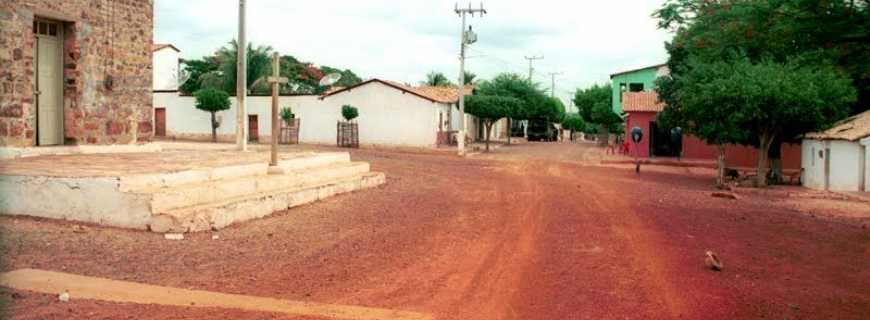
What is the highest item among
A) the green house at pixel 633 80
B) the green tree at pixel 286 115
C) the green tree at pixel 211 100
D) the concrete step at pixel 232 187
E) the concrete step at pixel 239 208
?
the green house at pixel 633 80

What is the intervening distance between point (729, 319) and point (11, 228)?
7.63 metres

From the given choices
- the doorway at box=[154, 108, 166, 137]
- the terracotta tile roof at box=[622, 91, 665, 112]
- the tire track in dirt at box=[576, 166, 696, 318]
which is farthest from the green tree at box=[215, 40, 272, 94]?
the tire track in dirt at box=[576, 166, 696, 318]

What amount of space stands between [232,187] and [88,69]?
540 cm

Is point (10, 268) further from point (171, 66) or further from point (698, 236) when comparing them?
point (171, 66)

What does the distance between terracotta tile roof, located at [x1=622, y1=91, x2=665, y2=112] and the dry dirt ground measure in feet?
77.9

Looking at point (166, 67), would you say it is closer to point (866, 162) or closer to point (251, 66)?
point (251, 66)

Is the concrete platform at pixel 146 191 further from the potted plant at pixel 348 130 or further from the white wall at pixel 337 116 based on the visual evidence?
the white wall at pixel 337 116

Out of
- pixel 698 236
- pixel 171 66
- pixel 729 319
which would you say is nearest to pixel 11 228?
pixel 729 319

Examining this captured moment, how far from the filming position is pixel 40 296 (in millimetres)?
6043

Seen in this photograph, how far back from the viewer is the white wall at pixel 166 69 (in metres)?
52.8

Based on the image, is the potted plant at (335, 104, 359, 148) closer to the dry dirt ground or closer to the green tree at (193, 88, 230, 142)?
the green tree at (193, 88, 230, 142)

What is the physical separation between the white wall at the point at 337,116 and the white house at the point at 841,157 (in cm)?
2150

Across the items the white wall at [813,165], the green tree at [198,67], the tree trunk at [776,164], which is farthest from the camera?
the green tree at [198,67]

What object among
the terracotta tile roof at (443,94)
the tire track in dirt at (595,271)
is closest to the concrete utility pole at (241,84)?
the tire track in dirt at (595,271)
